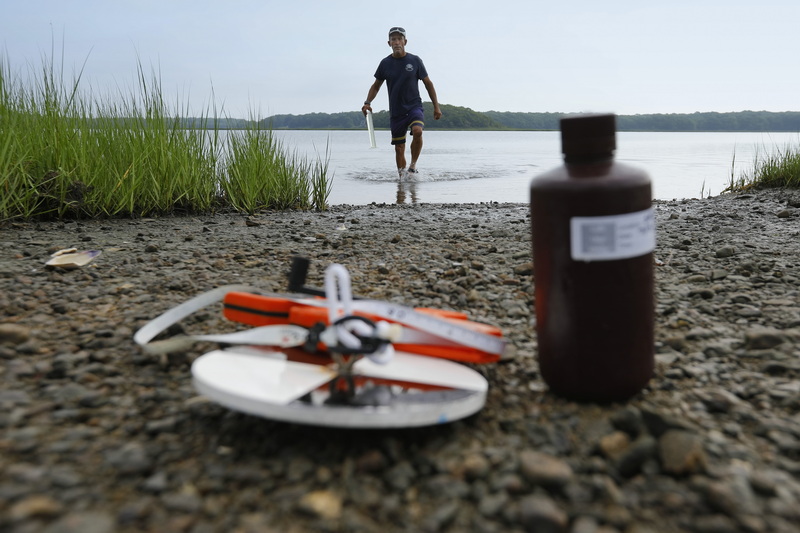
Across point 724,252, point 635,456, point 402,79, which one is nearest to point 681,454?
point 635,456

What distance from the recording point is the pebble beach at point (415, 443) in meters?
1.21

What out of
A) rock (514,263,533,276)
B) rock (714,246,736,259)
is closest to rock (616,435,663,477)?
rock (514,263,533,276)

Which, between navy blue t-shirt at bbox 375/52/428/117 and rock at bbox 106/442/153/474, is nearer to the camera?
rock at bbox 106/442/153/474

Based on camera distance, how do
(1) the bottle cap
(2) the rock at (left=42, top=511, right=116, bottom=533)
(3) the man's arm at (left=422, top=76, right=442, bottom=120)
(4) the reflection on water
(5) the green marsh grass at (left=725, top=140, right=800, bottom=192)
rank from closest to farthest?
(2) the rock at (left=42, top=511, right=116, bottom=533)
(1) the bottle cap
(5) the green marsh grass at (left=725, top=140, right=800, bottom=192)
(4) the reflection on water
(3) the man's arm at (left=422, top=76, right=442, bottom=120)

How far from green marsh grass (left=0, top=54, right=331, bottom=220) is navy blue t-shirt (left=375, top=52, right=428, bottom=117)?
3.60 metres

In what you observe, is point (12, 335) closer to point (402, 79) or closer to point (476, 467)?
point (476, 467)

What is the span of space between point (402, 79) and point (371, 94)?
1.82 feet

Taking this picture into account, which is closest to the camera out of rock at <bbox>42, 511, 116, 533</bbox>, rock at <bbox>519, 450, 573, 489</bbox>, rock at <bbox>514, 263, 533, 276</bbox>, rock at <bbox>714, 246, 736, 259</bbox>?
rock at <bbox>42, 511, 116, 533</bbox>

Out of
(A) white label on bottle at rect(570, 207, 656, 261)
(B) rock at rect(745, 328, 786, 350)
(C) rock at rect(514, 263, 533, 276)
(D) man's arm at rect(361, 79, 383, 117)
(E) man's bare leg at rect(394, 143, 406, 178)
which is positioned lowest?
(B) rock at rect(745, 328, 786, 350)

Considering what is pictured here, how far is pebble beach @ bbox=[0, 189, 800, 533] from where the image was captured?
121cm

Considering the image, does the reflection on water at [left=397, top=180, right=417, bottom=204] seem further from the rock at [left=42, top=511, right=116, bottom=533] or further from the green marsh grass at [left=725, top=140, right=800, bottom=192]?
the rock at [left=42, top=511, right=116, bottom=533]

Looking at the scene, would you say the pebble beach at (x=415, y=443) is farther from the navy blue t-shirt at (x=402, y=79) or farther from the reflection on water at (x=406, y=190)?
the navy blue t-shirt at (x=402, y=79)

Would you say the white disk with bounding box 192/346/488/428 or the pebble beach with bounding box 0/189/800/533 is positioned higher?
the white disk with bounding box 192/346/488/428

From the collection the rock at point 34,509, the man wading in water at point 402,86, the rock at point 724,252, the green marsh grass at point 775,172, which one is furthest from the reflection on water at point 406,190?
the rock at point 34,509
